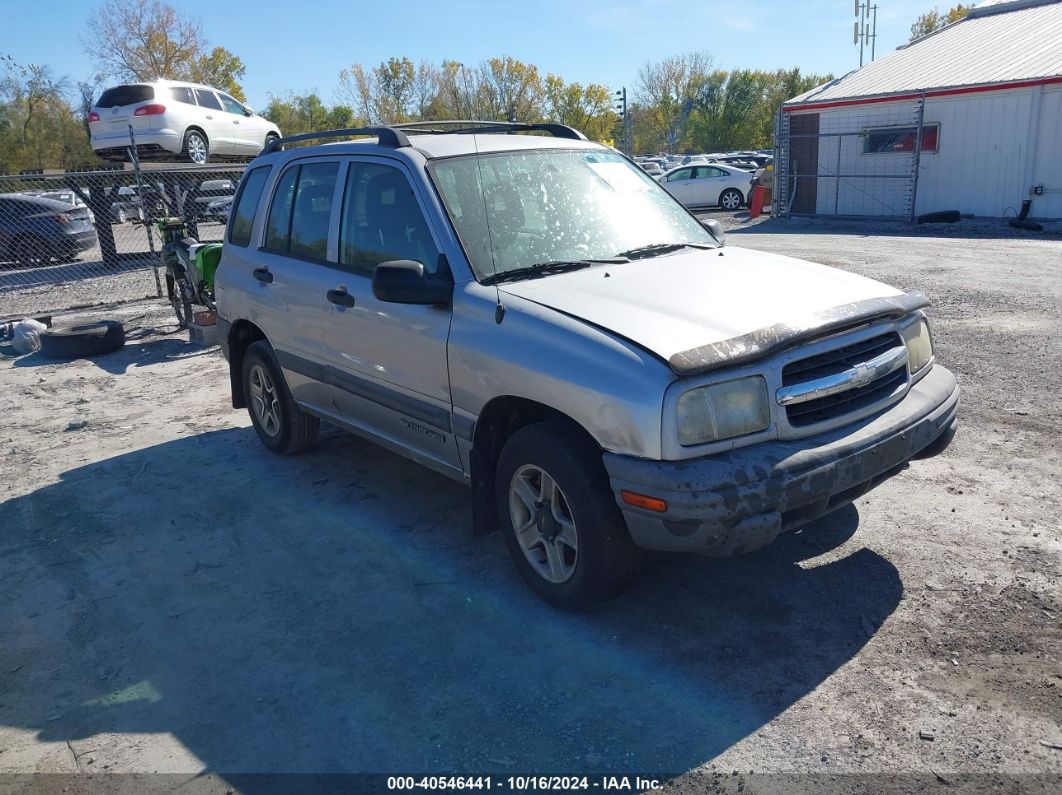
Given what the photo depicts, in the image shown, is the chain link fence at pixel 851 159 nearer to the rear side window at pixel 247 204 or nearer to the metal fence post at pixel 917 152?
the metal fence post at pixel 917 152

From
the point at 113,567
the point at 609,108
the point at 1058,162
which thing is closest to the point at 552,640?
the point at 113,567

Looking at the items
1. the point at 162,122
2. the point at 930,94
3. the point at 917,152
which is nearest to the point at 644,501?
the point at 162,122

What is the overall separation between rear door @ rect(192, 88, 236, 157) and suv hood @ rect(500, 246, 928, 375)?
1447cm

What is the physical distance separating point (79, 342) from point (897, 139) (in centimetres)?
1949

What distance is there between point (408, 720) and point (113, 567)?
230cm

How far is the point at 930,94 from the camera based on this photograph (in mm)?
20266

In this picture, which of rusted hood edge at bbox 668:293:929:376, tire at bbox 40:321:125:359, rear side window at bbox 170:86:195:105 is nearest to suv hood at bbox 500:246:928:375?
rusted hood edge at bbox 668:293:929:376

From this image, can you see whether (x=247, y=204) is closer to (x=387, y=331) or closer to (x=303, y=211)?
(x=303, y=211)

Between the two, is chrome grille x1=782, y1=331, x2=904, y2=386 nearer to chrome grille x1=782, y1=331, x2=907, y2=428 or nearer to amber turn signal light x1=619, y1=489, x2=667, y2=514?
chrome grille x1=782, y1=331, x2=907, y2=428

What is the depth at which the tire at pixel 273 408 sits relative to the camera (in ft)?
19.0

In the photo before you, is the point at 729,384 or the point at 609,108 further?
the point at 609,108

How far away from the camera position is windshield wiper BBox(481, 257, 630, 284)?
4.01 metres

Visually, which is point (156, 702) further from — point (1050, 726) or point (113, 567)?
point (1050, 726)

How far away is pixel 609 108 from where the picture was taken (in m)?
72.1
